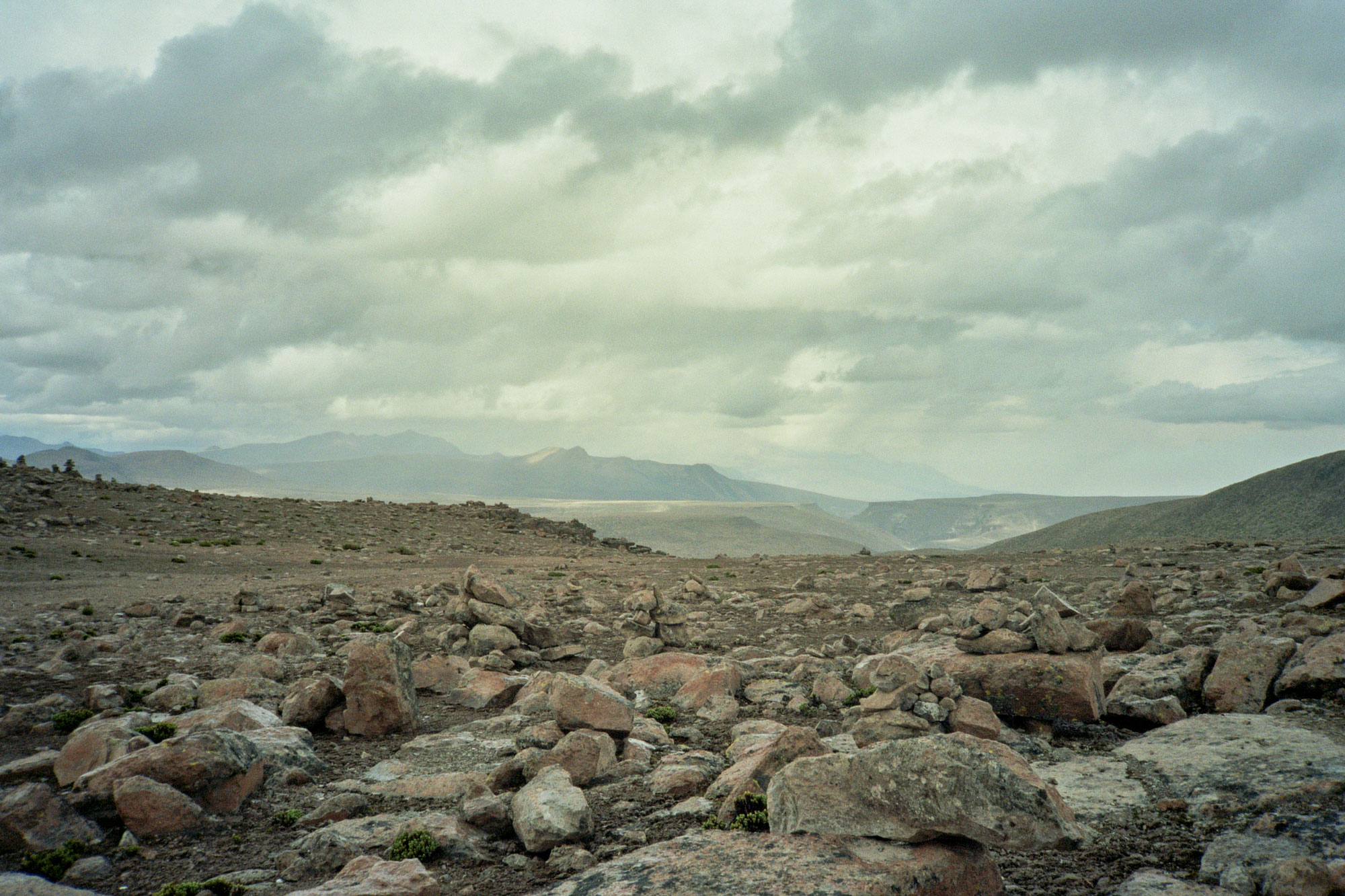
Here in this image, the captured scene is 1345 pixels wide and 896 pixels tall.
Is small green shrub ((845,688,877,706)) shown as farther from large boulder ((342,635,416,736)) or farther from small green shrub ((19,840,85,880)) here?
small green shrub ((19,840,85,880))

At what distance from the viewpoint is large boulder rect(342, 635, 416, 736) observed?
13039 millimetres

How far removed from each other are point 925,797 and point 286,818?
855 centimetres

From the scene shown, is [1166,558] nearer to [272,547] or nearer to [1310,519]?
[1310,519]

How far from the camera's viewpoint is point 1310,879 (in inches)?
244

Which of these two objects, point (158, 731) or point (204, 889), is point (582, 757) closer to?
point (204, 889)

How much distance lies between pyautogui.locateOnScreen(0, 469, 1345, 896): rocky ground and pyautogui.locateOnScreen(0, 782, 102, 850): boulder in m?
0.03

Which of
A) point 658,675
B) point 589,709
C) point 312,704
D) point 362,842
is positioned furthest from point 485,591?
point 362,842

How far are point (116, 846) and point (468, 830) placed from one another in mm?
4356

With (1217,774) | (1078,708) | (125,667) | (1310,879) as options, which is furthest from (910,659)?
(125,667)

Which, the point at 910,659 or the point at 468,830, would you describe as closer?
the point at 468,830

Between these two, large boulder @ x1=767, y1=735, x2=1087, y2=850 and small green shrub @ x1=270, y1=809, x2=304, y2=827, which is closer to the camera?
large boulder @ x1=767, y1=735, x2=1087, y2=850

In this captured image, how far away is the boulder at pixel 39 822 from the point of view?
26.8ft

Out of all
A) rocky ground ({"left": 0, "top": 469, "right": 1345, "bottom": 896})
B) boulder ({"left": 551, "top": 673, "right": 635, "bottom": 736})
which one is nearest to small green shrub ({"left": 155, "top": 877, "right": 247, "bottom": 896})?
rocky ground ({"left": 0, "top": 469, "right": 1345, "bottom": 896})

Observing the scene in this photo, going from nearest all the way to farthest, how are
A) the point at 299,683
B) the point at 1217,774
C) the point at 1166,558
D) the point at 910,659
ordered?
the point at 1217,774 → the point at 910,659 → the point at 299,683 → the point at 1166,558
